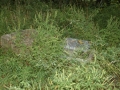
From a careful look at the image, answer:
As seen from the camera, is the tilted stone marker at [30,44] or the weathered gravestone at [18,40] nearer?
the tilted stone marker at [30,44]

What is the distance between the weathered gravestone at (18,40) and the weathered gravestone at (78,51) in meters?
0.67

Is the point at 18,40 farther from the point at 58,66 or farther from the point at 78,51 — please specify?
the point at 78,51

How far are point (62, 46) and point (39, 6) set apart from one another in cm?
273

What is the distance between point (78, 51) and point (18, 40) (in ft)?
3.51

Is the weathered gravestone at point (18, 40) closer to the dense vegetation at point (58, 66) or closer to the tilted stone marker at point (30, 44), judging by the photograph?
the tilted stone marker at point (30, 44)

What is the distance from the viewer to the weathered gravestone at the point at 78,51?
11.9ft

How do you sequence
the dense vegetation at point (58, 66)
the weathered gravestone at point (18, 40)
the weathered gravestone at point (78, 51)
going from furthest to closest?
the weathered gravestone at point (18, 40)
the weathered gravestone at point (78, 51)
the dense vegetation at point (58, 66)

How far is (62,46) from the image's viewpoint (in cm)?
386

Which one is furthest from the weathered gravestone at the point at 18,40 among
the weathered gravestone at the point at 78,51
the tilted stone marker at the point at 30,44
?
the weathered gravestone at the point at 78,51

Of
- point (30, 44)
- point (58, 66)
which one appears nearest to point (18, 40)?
point (30, 44)

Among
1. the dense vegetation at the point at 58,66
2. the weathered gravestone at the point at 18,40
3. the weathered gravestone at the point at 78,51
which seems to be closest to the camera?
the dense vegetation at the point at 58,66

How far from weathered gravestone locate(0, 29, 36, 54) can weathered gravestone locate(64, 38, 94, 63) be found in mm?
672

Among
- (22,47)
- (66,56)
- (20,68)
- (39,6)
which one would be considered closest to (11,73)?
(20,68)

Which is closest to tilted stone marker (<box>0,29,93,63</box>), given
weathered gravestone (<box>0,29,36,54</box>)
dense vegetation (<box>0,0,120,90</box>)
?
weathered gravestone (<box>0,29,36,54</box>)
